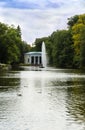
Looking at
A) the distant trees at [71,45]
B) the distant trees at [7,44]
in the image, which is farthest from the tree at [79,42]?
the distant trees at [7,44]

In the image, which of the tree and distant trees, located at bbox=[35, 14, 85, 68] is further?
distant trees, located at bbox=[35, 14, 85, 68]

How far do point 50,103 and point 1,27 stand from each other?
3387 inches

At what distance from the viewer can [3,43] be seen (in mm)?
111062

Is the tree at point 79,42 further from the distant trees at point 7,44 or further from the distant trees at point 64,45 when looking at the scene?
the distant trees at point 7,44

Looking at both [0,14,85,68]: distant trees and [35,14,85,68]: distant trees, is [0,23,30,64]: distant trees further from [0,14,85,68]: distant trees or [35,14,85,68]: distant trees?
[35,14,85,68]: distant trees

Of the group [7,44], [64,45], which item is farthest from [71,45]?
[7,44]

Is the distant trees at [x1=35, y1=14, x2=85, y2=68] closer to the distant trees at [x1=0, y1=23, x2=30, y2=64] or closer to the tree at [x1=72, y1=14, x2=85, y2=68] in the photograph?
the tree at [x1=72, y1=14, x2=85, y2=68]

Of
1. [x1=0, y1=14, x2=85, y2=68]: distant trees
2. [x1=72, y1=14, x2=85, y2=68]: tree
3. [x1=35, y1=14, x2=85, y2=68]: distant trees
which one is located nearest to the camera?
[x1=72, y1=14, x2=85, y2=68]: tree

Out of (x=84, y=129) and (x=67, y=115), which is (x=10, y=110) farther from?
(x=84, y=129)

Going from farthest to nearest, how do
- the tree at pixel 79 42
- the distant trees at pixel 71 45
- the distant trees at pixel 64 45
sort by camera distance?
the distant trees at pixel 64 45 < the distant trees at pixel 71 45 < the tree at pixel 79 42

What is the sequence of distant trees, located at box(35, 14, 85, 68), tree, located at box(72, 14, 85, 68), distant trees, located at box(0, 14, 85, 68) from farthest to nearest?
distant trees, located at box(0, 14, 85, 68) → distant trees, located at box(35, 14, 85, 68) → tree, located at box(72, 14, 85, 68)

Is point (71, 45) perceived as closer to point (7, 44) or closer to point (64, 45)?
point (64, 45)

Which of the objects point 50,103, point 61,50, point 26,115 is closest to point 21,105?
point 50,103

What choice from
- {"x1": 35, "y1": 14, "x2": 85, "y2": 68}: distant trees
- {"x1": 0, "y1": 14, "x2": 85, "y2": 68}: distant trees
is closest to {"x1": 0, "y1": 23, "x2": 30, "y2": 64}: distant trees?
{"x1": 0, "y1": 14, "x2": 85, "y2": 68}: distant trees
